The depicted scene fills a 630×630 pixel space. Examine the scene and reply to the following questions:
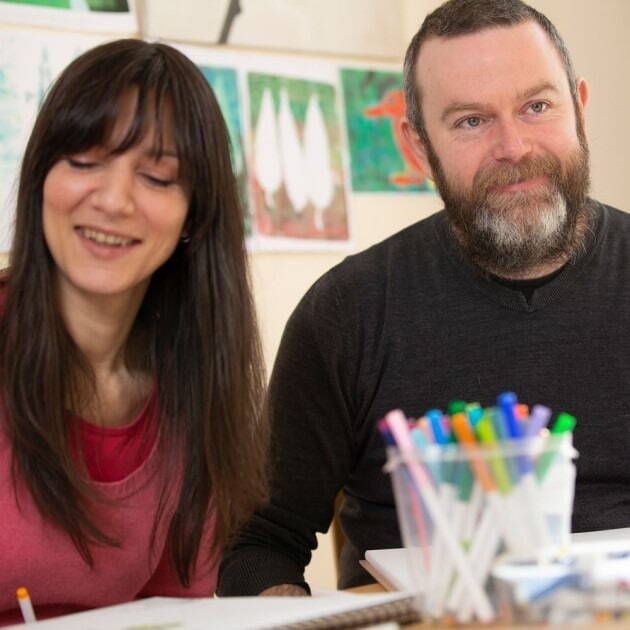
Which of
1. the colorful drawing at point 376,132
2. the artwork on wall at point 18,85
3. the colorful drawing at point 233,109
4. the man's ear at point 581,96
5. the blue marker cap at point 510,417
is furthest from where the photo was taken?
the colorful drawing at point 376,132

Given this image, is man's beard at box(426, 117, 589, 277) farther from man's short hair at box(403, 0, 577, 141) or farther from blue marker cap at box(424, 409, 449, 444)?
blue marker cap at box(424, 409, 449, 444)

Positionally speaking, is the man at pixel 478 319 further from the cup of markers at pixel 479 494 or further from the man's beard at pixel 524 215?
the cup of markers at pixel 479 494

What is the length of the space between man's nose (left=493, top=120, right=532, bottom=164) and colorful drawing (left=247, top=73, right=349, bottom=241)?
99cm

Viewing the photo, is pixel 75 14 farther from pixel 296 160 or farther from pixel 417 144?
pixel 417 144

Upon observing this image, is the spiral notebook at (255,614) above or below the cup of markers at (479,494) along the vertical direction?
below

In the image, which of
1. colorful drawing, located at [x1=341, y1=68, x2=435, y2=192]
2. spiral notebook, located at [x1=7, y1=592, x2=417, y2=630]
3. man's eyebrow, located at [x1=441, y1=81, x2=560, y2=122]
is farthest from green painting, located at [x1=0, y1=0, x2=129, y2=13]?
spiral notebook, located at [x1=7, y1=592, x2=417, y2=630]

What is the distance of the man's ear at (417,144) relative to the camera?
1.64 meters

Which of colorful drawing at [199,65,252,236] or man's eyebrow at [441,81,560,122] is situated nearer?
man's eyebrow at [441,81,560,122]

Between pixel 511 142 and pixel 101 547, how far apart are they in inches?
30.9

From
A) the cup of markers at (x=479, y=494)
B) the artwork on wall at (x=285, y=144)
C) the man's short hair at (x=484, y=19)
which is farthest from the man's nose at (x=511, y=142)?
the artwork on wall at (x=285, y=144)

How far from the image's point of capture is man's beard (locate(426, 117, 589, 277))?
1.46m

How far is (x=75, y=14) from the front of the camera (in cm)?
214

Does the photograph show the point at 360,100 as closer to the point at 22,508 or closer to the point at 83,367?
the point at 83,367

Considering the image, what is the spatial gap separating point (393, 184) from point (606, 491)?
4.35 ft
